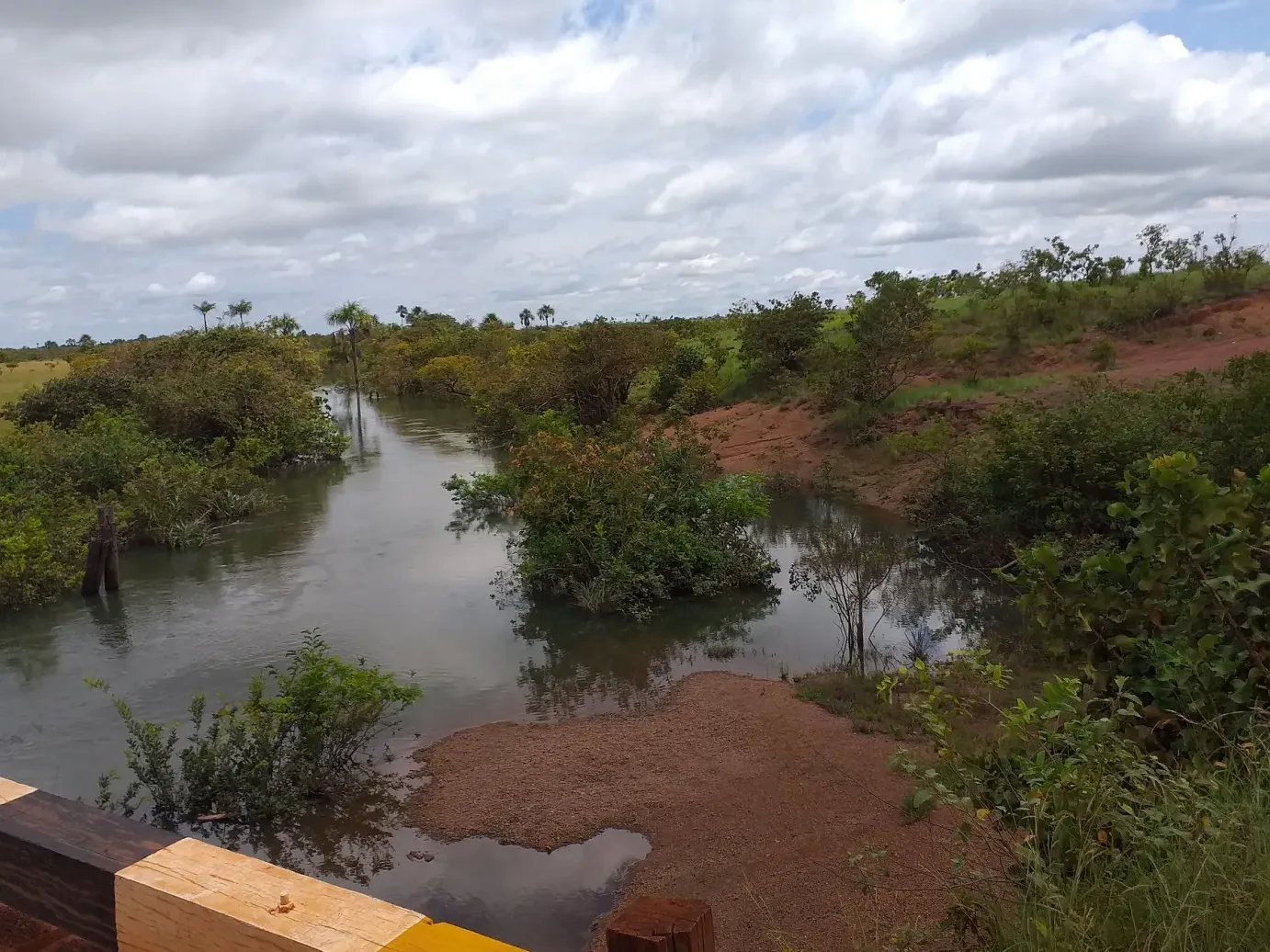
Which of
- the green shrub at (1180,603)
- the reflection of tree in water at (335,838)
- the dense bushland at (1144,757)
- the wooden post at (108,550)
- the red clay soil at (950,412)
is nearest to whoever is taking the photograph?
the dense bushland at (1144,757)

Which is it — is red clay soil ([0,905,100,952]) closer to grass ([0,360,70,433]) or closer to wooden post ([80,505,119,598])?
wooden post ([80,505,119,598])

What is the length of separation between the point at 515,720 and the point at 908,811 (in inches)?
162

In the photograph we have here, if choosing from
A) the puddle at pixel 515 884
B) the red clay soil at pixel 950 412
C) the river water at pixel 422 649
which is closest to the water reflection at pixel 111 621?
the river water at pixel 422 649

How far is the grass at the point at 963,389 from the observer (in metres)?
21.7

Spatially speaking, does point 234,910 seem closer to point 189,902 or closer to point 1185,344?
point 189,902

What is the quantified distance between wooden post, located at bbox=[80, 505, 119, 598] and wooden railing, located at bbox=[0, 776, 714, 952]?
12.5m

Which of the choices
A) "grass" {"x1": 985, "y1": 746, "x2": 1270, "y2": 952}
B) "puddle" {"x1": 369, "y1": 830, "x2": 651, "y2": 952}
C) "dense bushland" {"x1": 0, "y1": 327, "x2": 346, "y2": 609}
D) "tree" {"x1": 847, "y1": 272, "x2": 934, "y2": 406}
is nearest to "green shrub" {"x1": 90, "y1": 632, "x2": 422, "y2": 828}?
"puddle" {"x1": 369, "y1": 830, "x2": 651, "y2": 952}

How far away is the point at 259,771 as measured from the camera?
24.3ft

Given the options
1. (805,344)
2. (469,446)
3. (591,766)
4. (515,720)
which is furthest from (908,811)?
(469,446)

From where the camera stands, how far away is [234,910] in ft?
5.67

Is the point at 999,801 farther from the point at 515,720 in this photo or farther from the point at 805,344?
the point at 805,344

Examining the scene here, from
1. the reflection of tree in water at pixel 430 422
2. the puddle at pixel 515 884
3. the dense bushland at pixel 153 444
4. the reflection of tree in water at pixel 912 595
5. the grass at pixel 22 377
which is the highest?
the grass at pixel 22 377

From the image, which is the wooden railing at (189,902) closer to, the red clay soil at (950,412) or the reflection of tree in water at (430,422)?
the red clay soil at (950,412)

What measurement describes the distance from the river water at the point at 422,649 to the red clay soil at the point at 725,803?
34cm
